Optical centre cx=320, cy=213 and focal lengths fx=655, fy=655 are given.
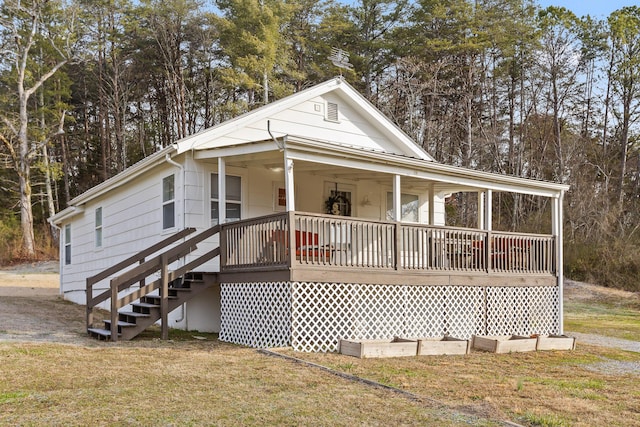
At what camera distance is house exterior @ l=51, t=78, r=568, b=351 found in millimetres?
11250

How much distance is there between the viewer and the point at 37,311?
638 inches

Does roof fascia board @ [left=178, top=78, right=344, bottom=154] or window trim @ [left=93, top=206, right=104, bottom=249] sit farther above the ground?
roof fascia board @ [left=178, top=78, right=344, bottom=154]

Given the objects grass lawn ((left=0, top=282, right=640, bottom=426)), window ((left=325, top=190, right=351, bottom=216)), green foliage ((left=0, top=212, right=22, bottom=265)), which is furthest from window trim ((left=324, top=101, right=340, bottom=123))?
green foliage ((left=0, top=212, right=22, bottom=265))

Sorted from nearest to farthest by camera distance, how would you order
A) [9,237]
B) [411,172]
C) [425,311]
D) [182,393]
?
[182,393], [425,311], [411,172], [9,237]

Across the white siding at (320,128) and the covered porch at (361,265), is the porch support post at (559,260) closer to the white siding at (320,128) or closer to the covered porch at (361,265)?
the covered porch at (361,265)

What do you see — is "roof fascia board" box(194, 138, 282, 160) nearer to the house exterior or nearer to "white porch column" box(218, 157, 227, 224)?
the house exterior

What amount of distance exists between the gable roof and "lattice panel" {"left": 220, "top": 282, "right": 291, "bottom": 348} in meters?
3.09

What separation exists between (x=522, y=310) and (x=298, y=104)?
6931 millimetres

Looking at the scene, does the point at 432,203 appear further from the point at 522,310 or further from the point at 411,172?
the point at 411,172

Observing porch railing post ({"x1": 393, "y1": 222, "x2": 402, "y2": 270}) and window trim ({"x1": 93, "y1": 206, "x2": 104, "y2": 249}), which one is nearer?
porch railing post ({"x1": 393, "y1": 222, "x2": 402, "y2": 270})

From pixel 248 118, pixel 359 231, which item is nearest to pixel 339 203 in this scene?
pixel 359 231

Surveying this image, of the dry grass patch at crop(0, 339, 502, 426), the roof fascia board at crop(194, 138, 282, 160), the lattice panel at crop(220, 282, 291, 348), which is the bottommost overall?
the dry grass patch at crop(0, 339, 502, 426)

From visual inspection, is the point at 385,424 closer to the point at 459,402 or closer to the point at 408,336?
the point at 459,402

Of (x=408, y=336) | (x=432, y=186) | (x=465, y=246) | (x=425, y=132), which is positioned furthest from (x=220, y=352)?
(x=425, y=132)
